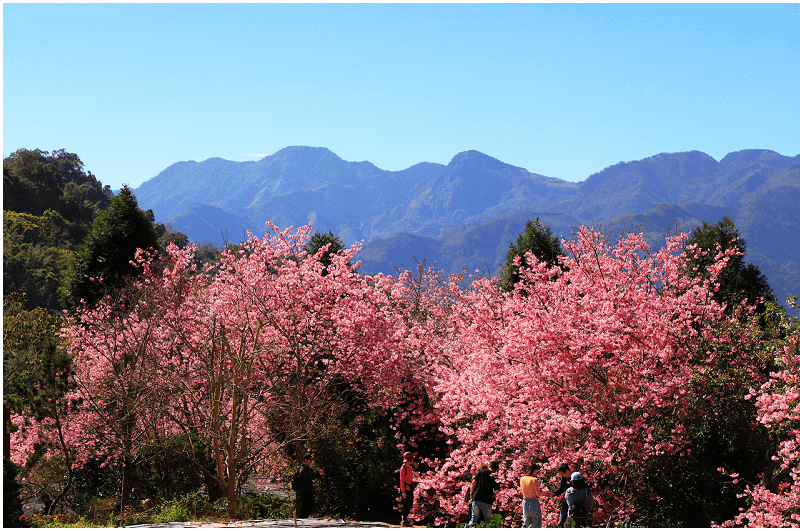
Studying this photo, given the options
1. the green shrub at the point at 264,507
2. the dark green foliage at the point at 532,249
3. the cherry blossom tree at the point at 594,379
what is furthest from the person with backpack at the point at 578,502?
the dark green foliage at the point at 532,249

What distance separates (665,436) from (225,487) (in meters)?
7.34

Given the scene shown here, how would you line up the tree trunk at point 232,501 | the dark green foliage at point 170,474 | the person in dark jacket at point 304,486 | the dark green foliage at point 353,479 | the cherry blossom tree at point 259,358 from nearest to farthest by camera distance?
the tree trunk at point 232,501 → the person in dark jacket at point 304,486 → the cherry blossom tree at point 259,358 → the dark green foliage at point 353,479 → the dark green foliage at point 170,474

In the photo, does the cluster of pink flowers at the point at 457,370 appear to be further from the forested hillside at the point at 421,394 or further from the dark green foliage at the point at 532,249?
the dark green foliage at the point at 532,249

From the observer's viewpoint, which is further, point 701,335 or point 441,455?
point 441,455

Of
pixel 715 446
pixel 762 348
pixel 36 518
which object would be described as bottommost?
pixel 36 518

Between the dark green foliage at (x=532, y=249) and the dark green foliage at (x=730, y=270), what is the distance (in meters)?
4.76

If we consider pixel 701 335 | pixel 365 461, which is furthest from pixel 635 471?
pixel 365 461

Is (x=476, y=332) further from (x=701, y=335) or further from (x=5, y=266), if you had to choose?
(x=5, y=266)

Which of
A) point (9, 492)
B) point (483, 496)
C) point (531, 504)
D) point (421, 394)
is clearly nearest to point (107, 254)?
point (421, 394)

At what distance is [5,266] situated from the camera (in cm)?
3866

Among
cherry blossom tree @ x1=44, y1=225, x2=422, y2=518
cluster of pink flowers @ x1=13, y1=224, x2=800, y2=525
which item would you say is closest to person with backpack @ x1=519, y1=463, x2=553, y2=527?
cluster of pink flowers @ x1=13, y1=224, x2=800, y2=525

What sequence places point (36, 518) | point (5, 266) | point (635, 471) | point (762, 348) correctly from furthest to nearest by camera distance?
1. point (5, 266)
2. point (36, 518)
3. point (762, 348)
4. point (635, 471)

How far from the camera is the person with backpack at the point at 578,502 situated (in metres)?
8.59

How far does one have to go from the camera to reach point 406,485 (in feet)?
37.4
